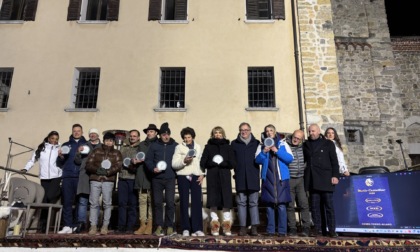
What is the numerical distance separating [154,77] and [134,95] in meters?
0.77

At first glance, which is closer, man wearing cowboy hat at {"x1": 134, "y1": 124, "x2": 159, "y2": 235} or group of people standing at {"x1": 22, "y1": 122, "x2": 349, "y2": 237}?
group of people standing at {"x1": 22, "y1": 122, "x2": 349, "y2": 237}

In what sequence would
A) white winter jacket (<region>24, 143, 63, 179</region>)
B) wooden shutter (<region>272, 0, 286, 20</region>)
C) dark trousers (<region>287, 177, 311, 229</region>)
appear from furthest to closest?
wooden shutter (<region>272, 0, 286, 20</region>) → white winter jacket (<region>24, 143, 63, 179</region>) → dark trousers (<region>287, 177, 311, 229</region>)

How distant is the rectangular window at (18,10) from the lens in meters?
10.5

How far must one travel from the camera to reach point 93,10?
10.8 metres

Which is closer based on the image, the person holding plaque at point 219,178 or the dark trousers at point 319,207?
the dark trousers at point 319,207

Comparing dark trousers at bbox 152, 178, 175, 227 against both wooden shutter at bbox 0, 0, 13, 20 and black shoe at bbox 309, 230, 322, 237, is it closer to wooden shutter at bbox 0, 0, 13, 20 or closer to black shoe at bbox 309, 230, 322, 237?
black shoe at bbox 309, 230, 322, 237

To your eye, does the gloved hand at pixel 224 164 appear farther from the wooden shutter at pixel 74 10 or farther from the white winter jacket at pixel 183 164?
the wooden shutter at pixel 74 10

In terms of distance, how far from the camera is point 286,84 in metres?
9.60

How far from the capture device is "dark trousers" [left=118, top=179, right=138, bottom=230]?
A: 6.16 metres

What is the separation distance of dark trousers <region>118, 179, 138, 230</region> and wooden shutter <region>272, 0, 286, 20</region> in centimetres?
674

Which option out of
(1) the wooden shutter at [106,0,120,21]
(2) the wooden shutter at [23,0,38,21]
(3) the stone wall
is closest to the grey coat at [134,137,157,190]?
(1) the wooden shutter at [106,0,120,21]

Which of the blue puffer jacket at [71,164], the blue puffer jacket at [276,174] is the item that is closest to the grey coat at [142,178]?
the blue puffer jacket at [71,164]

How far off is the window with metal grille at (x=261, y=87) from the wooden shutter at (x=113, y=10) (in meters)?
4.41

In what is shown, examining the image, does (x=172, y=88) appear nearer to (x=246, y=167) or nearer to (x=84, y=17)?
(x=84, y=17)
